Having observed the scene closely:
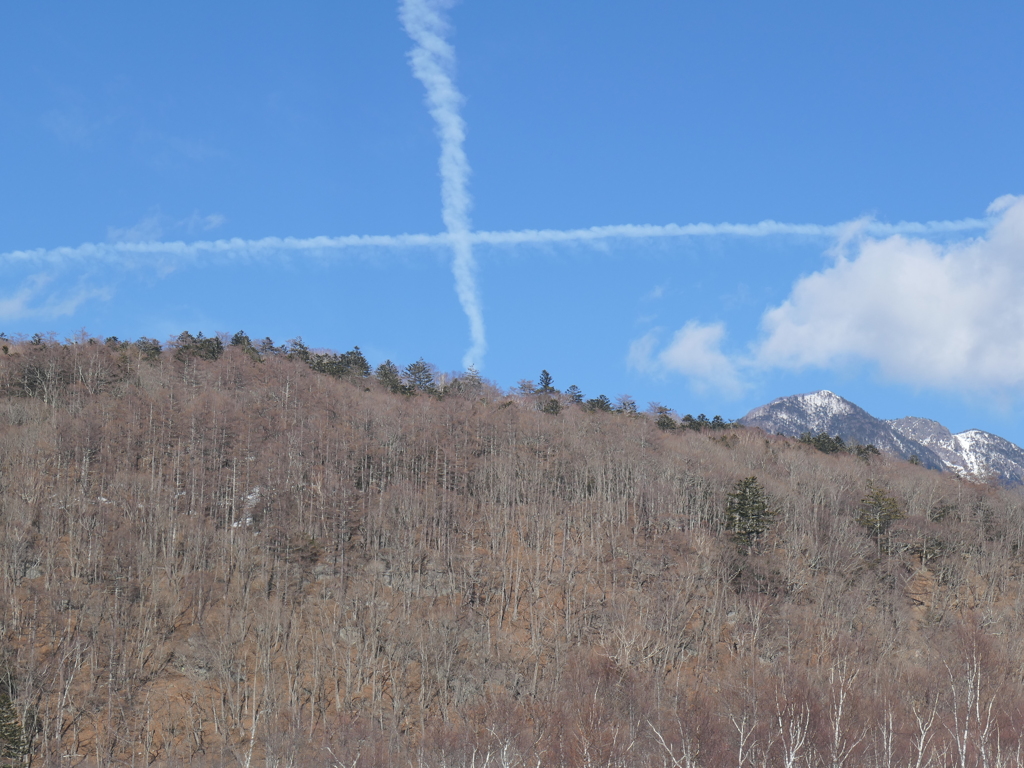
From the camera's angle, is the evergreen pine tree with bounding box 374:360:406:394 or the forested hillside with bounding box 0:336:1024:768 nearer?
the forested hillside with bounding box 0:336:1024:768

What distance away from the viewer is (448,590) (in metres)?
78.8

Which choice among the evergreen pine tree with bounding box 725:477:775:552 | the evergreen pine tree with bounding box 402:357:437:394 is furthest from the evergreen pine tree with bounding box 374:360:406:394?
the evergreen pine tree with bounding box 725:477:775:552

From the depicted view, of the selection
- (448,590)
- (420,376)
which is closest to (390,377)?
(420,376)

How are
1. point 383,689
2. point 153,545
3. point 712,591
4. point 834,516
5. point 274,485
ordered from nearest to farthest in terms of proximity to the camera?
point 383,689 < point 153,545 < point 712,591 < point 274,485 < point 834,516

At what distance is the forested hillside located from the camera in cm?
5722

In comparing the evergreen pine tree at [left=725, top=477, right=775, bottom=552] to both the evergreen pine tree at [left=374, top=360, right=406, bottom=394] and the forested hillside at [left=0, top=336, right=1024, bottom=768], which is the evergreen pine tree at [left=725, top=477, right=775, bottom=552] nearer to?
the forested hillside at [left=0, top=336, right=1024, bottom=768]

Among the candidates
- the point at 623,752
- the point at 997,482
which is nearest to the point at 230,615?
the point at 623,752

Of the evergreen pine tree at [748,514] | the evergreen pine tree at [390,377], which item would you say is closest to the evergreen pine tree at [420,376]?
the evergreen pine tree at [390,377]

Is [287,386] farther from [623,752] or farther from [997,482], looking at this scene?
[997,482]

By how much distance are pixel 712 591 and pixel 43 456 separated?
6417 cm

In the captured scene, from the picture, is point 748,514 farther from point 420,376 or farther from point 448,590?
point 420,376

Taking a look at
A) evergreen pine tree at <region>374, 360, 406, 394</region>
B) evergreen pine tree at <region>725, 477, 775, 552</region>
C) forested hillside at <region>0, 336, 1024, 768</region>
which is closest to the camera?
forested hillside at <region>0, 336, 1024, 768</region>

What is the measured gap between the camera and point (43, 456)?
84375 millimetres

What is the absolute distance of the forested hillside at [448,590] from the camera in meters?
57.2
